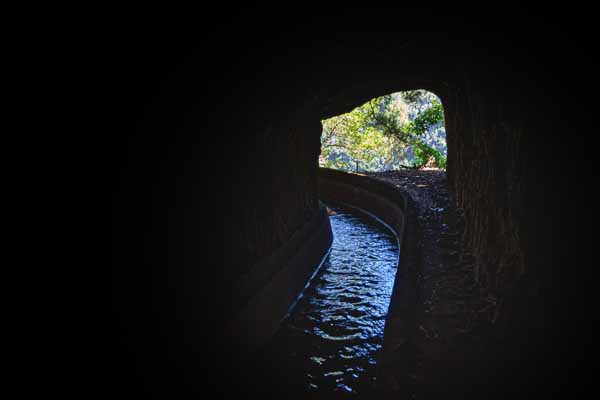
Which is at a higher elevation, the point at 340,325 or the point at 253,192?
the point at 253,192

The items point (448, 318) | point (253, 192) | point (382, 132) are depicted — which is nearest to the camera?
point (448, 318)

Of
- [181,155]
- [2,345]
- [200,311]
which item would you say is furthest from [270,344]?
[2,345]

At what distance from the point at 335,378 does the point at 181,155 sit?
3464 millimetres

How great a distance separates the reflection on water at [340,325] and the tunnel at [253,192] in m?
0.51

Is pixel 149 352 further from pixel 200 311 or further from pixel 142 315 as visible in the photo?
pixel 200 311

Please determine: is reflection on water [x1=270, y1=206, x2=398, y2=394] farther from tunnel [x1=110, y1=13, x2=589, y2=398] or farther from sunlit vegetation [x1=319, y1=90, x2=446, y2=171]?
sunlit vegetation [x1=319, y1=90, x2=446, y2=171]

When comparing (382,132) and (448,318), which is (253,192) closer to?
(448,318)

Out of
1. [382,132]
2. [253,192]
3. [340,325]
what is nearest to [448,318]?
[340,325]

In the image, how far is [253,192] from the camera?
20.0 feet

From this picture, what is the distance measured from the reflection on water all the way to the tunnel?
0.51 m

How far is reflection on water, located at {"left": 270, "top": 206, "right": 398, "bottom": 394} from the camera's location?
15.8ft

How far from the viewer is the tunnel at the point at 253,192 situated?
112 inches

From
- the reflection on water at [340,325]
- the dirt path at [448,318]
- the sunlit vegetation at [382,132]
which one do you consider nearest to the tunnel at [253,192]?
the dirt path at [448,318]

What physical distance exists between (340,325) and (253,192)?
2699 mm
